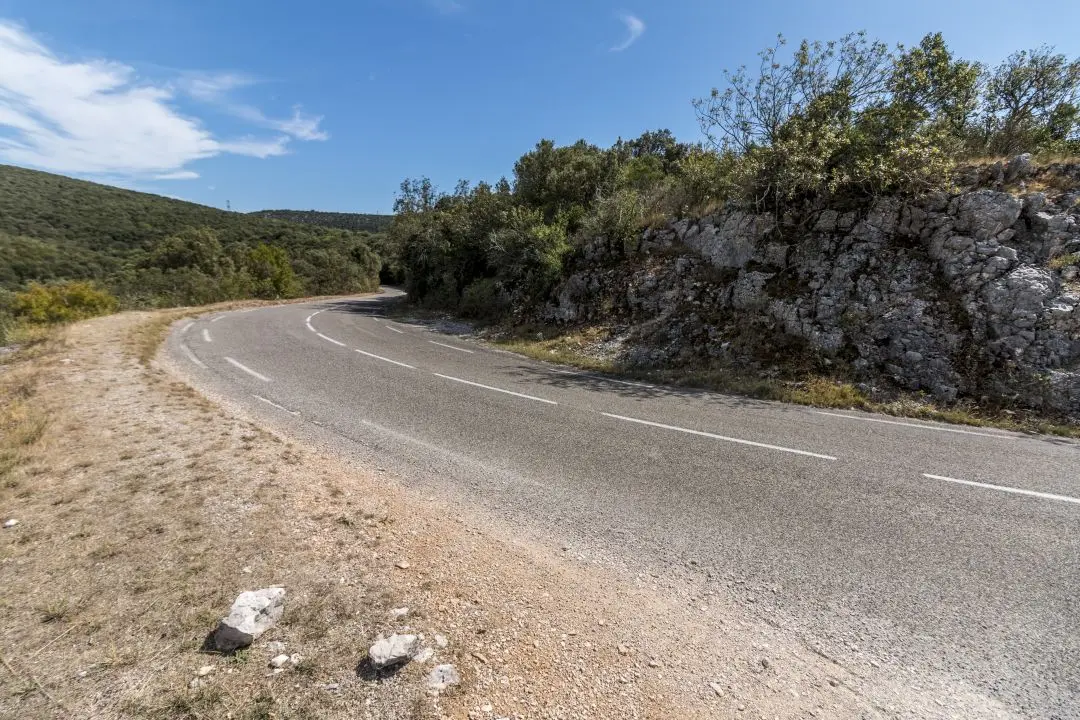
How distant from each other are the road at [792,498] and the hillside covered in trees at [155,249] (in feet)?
94.0

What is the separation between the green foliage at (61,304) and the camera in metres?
21.4

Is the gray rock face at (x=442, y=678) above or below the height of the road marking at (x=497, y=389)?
below

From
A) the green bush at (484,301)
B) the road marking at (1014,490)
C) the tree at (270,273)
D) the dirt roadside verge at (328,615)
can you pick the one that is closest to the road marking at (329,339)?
the green bush at (484,301)

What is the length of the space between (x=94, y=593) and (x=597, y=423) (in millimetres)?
5598

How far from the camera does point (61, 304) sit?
22.5 meters

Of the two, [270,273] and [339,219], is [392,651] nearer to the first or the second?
[270,273]

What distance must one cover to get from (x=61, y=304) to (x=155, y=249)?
3646cm

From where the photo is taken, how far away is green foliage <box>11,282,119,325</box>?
2141 cm

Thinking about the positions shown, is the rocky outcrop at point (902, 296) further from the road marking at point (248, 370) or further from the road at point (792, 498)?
the road marking at point (248, 370)

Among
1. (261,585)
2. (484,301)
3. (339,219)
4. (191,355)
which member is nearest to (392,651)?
(261,585)

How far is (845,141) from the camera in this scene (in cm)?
1128

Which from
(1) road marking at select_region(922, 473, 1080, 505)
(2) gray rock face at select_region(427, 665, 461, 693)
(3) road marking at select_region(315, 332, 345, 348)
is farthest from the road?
(3) road marking at select_region(315, 332, 345, 348)

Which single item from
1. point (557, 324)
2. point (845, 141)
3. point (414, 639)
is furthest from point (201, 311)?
point (845, 141)

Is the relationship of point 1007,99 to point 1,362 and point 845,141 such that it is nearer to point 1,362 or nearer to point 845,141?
point 845,141
